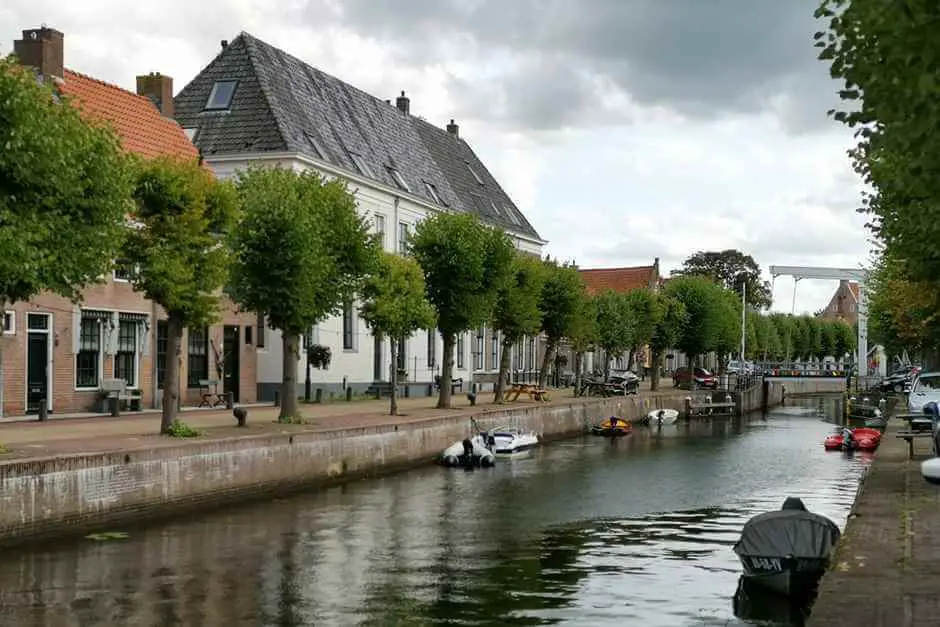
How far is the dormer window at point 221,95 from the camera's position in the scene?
54.7 metres

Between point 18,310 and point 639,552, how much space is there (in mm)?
19764

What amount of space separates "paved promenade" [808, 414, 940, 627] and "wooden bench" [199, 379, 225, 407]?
23809 millimetres

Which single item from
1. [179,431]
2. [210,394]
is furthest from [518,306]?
[179,431]

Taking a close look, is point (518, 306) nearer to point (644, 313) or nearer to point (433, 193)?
point (433, 193)

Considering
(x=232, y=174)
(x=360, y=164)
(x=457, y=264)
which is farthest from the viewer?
(x=360, y=164)

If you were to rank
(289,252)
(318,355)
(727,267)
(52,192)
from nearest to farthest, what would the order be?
(52,192) < (289,252) < (318,355) < (727,267)

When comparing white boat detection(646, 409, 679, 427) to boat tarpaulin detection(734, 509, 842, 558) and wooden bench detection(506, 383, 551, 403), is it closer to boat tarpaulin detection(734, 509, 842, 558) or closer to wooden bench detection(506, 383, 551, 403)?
wooden bench detection(506, 383, 551, 403)

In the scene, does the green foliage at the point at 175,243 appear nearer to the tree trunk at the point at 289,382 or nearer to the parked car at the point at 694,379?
the tree trunk at the point at 289,382

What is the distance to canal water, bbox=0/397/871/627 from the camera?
738 inches

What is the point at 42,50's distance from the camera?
1565 inches

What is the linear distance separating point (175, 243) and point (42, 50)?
12353mm

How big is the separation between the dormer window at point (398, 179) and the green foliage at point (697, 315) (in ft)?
111

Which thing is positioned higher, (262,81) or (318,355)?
(262,81)

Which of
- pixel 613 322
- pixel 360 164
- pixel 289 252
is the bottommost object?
pixel 613 322
